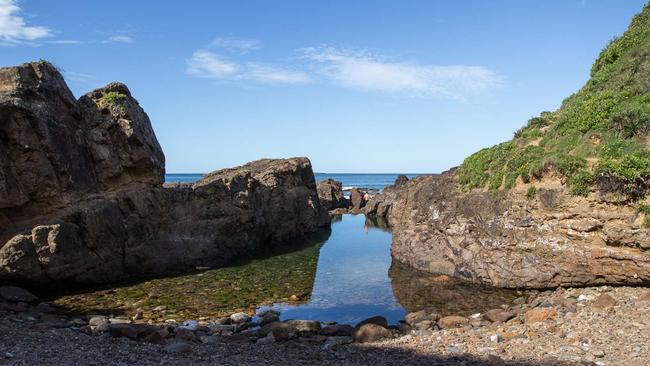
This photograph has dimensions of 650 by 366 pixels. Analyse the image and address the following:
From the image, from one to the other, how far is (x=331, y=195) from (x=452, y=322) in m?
49.8

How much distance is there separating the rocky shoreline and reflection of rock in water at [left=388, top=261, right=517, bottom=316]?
1279 millimetres

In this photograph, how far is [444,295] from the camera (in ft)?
66.6

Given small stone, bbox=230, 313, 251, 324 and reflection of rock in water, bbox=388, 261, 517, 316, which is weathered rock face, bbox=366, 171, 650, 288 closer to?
reflection of rock in water, bbox=388, 261, 517, 316

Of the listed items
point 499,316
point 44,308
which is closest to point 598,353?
point 499,316

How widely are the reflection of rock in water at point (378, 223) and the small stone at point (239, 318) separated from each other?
100 feet

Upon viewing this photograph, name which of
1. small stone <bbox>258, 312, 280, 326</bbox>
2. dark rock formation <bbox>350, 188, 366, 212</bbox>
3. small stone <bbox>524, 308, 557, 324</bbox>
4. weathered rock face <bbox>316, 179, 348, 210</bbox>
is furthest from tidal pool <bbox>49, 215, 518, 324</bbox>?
dark rock formation <bbox>350, 188, 366, 212</bbox>

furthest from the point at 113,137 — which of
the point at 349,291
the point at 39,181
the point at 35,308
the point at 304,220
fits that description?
the point at 304,220

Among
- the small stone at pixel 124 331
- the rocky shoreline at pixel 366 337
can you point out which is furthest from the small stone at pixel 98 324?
the small stone at pixel 124 331

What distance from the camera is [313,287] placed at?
74.9ft

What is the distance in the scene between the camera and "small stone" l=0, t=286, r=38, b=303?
1747 cm

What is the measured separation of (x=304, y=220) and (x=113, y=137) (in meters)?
21.4

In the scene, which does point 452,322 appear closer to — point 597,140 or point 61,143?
point 597,140

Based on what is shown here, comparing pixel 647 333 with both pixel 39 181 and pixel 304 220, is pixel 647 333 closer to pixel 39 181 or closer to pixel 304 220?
pixel 39 181

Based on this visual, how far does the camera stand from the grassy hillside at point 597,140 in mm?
17922
